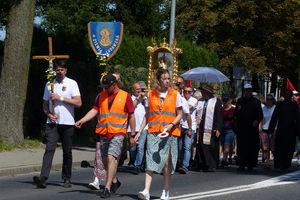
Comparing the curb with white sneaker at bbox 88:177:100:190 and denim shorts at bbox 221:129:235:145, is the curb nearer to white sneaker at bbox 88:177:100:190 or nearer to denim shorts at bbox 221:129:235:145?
white sneaker at bbox 88:177:100:190

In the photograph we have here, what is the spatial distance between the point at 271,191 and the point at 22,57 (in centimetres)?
815

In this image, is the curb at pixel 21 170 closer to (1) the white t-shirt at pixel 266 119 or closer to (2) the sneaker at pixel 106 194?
(2) the sneaker at pixel 106 194

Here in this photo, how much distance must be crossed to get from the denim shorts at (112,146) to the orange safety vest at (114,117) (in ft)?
0.32

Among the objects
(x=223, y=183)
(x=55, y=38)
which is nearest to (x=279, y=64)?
(x=55, y=38)

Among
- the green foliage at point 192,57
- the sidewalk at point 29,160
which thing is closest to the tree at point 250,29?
the green foliage at point 192,57

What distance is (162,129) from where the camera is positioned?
34.2 ft

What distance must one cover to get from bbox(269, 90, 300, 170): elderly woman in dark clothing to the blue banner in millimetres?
4263

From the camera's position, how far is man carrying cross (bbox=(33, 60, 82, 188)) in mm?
11656

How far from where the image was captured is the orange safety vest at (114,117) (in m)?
10.8

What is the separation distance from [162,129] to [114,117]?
780 mm

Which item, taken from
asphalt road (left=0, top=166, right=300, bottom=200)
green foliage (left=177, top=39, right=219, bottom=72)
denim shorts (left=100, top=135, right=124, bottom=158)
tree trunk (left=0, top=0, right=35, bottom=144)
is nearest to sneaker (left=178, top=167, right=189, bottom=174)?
asphalt road (left=0, top=166, right=300, bottom=200)

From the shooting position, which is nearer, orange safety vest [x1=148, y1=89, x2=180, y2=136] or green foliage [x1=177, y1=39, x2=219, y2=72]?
orange safety vest [x1=148, y1=89, x2=180, y2=136]

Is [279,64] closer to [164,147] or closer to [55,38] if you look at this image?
[55,38]

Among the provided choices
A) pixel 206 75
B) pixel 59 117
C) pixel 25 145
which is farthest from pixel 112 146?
pixel 206 75
